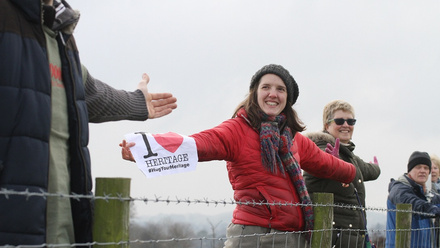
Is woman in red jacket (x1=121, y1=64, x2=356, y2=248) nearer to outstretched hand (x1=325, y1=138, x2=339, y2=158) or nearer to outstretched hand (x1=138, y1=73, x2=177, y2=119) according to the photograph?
outstretched hand (x1=138, y1=73, x2=177, y2=119)

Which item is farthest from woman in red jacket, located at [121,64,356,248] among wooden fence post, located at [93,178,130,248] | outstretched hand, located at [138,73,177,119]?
wooden fence post, located at [93,178,130,248]

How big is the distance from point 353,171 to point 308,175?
0.44 meters

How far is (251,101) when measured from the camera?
4.36m

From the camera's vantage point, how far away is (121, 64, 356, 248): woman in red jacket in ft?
12.7

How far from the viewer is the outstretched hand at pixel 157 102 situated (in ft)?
11.0

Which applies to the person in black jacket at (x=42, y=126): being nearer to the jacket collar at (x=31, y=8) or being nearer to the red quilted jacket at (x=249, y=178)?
the jacket collar at (x=31, y=8)

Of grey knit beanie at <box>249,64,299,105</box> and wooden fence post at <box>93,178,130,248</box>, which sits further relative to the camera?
grey knit beanie at <box>249,64,299,105</box>

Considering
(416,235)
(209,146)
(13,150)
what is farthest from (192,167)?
→ (416,235)

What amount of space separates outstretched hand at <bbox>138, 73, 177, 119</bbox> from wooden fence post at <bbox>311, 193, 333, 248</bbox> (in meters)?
1.29

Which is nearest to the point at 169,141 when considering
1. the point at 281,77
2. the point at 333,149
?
the point at 281,77

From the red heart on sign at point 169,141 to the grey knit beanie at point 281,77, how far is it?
3.02 feet

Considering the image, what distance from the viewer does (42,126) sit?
8.04 ft

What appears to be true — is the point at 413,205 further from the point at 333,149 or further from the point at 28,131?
the point at 28,131

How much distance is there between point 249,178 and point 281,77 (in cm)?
80
